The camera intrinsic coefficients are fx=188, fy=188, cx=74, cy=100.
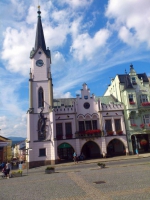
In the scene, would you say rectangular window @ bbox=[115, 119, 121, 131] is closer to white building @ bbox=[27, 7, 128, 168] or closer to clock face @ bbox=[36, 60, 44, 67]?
white building @ bbox=[27, 7, 128, 168]

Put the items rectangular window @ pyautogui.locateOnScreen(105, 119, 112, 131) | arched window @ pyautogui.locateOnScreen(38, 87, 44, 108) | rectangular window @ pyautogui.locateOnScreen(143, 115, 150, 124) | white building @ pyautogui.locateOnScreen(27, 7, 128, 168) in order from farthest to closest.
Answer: rectangular window @ pyautogui.locateOnScreen(143, 115, 150, 124) → rectangular window @ pyautogui.locateOnScreen(105, 119, 112, 131) → arched window @ pyautogui.locateOnScreen(38, 87, 44, 108) → white building @ pyautogui.locateOnScreen(27, 7, 128, 168)

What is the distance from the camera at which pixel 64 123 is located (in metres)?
36.7

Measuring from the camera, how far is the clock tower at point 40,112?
33344 mm

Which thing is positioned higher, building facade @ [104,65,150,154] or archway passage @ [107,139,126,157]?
building facade @ [104,65,150,154]

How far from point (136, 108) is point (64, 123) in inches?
574

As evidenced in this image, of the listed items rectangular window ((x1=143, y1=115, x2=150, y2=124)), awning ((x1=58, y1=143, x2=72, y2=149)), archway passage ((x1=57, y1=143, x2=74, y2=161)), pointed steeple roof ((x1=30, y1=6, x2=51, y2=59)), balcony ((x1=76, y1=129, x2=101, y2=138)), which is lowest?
archway passage ((x1=57, y1=143, x2=74, y2=161))

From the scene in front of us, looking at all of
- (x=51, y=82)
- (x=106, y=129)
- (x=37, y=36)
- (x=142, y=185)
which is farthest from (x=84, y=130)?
(x=142, y=185)

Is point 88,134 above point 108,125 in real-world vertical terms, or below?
below

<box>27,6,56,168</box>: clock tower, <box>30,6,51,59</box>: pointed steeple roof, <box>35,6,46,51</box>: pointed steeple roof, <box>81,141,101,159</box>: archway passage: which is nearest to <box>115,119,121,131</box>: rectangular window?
<box>81,141,101,159</box>: archway passage

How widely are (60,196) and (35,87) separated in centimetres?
2783

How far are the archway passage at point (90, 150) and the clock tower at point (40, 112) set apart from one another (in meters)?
8.12

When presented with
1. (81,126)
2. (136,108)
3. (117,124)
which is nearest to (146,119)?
(136,108)

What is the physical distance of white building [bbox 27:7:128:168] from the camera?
3375cm

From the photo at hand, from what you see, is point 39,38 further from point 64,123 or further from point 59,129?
point 59,129
